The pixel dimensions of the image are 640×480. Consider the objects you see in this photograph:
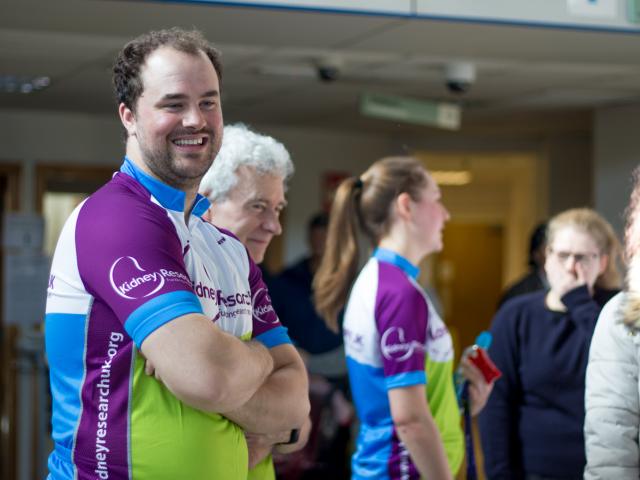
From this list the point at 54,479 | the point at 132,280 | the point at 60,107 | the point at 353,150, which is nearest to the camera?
the point at 132,280

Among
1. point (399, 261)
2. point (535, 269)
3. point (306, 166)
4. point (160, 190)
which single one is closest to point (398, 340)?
point (399, 261)

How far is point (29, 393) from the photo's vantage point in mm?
7590

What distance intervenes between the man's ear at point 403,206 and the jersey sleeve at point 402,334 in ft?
0.83

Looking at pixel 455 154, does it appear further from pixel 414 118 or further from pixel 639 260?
pixel 639 260

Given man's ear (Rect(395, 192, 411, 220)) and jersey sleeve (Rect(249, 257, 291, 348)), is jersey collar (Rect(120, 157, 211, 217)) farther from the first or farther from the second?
man's ear (Rect(395, 192, 411, 220))

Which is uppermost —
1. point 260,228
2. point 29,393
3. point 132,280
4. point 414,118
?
point 414,118

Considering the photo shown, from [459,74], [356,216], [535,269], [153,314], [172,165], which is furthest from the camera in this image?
[535,269]

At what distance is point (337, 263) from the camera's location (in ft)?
10.8

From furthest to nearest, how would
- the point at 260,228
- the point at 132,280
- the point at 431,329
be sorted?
1. the point at 431,329
2. the point at 260,228
3. the point at 132,280

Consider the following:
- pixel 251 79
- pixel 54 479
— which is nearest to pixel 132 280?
pixel 54 479

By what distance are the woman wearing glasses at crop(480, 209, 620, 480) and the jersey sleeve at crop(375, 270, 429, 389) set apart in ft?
2.16

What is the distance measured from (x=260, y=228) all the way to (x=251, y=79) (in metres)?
3.69

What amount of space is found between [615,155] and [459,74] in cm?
214

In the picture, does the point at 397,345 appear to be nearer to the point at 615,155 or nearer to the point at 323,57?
the point at 323,57
